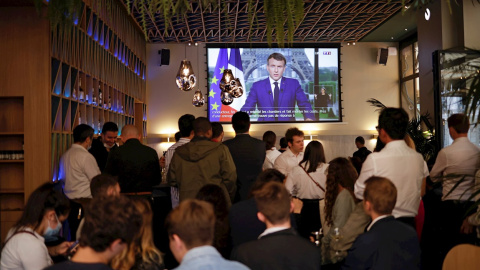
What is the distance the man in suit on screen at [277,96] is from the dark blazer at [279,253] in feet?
37.3

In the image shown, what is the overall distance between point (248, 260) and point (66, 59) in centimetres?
491

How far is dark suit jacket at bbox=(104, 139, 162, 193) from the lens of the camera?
4.67 m

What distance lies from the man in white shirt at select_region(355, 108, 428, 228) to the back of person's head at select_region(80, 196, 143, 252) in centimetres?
185

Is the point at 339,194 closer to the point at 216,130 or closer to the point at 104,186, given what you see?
the point at 104,186

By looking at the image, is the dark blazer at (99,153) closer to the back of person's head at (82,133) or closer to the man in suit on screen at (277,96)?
the back of person's head at (82,133)

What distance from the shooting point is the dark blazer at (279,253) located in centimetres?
210

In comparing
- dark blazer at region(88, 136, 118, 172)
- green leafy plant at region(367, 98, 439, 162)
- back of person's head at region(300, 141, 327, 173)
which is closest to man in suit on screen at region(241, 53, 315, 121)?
green leafy plant at region(367, 98, 439, 162)

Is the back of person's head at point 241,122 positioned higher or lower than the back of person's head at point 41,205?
higher

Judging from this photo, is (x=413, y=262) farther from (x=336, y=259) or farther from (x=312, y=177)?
(x=312, y=177)

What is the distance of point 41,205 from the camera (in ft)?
8.91

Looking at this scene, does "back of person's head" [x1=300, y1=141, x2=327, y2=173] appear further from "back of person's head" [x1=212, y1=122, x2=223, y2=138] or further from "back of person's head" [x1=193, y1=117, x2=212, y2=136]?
"back of person's head" [x1=212, y1=122, x2=223, y2=138]

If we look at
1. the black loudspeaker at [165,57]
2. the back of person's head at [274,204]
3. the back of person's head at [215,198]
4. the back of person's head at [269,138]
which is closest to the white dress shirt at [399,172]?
the back of person's head at [215,198]

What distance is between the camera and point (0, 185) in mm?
5691

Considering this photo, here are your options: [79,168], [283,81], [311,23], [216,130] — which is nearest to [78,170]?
[79,168]
